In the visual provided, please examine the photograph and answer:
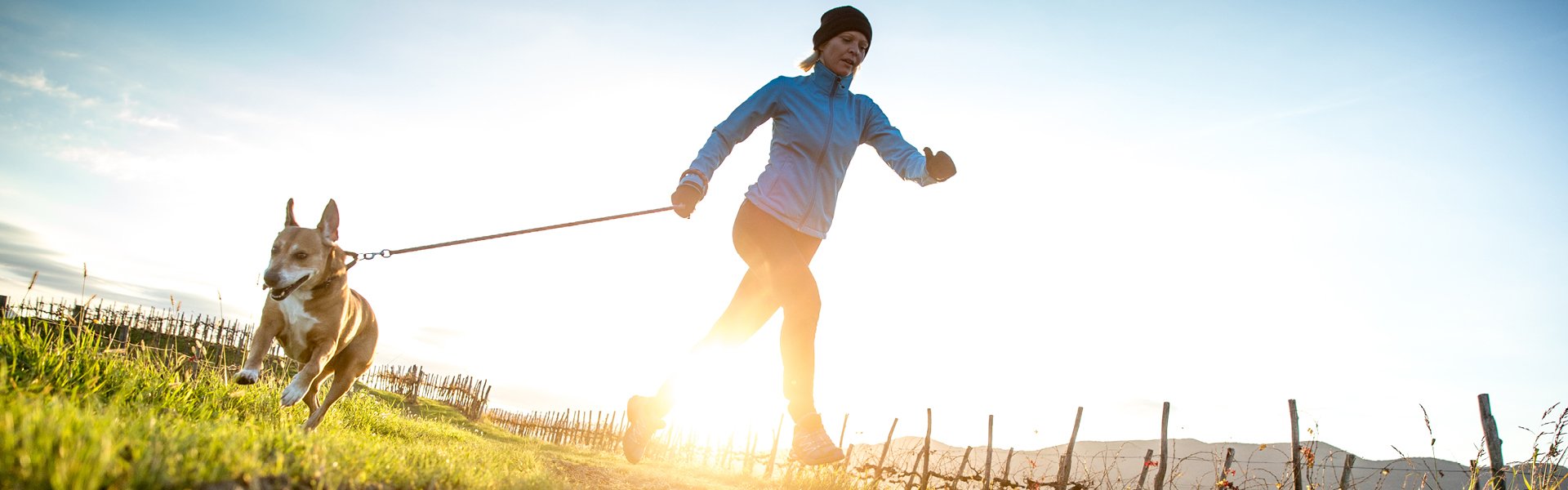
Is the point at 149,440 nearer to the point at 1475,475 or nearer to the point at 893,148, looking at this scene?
the point at 893,148

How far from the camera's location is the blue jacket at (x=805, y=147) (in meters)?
3.62

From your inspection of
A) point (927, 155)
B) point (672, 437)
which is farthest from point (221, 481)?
point (672, 437)

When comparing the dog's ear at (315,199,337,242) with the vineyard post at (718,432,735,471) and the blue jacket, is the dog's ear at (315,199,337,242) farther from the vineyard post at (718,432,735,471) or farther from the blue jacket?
the vineyard post at (718,432,735,471)

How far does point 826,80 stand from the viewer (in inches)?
157

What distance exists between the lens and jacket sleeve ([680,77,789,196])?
371 centimetres

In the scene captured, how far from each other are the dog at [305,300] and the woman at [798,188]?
2008 millimetres

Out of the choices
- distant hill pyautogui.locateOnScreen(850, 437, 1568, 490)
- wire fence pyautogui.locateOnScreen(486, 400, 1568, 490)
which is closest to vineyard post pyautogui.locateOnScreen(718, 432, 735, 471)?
wire fence pyautogui.locateOnScreen(486, 400, 1568, 490)

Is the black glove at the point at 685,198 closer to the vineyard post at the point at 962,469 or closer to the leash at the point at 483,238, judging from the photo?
the leash at the point at 483,238

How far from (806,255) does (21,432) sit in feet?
9.20

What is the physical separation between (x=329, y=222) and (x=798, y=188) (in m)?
2.95

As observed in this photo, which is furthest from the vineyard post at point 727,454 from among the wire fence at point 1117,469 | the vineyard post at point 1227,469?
the vineyard post at point 1227,469

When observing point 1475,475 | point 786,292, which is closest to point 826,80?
point 786,292

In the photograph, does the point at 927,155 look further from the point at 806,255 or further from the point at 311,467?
the point at 311,467

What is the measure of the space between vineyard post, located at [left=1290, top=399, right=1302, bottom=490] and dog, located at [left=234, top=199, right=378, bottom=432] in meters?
8.99
